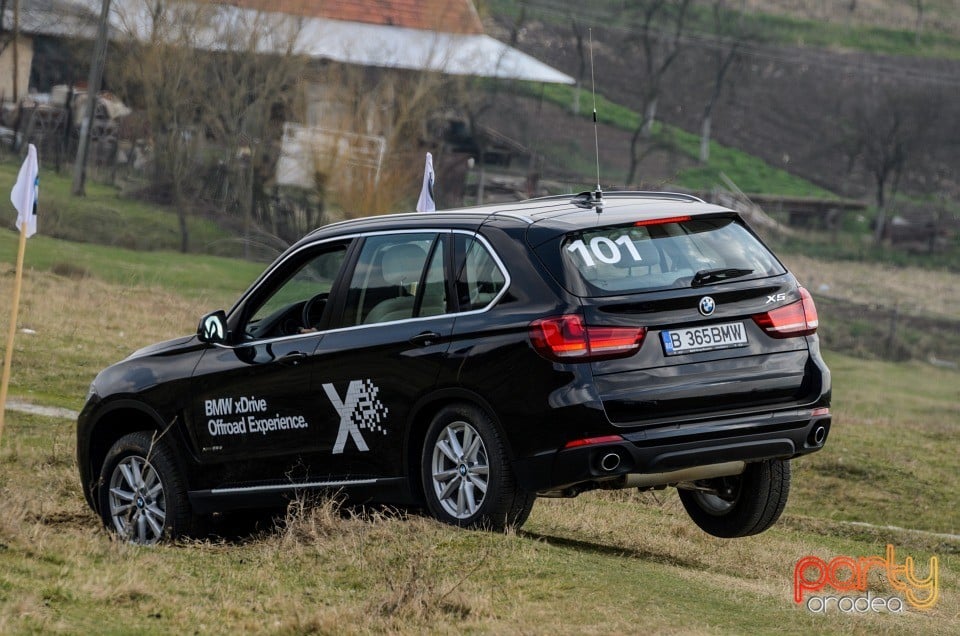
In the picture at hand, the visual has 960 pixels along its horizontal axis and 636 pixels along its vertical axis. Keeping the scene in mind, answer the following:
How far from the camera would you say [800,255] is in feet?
172

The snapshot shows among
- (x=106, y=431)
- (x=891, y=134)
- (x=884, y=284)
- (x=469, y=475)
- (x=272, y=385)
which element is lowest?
(x=884, y=284)

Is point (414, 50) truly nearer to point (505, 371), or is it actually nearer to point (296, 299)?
point (296, 299)

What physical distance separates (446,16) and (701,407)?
48012mm

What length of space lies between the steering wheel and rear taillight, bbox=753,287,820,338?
95.5 inches

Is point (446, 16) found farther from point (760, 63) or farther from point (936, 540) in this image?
point (936, 540)

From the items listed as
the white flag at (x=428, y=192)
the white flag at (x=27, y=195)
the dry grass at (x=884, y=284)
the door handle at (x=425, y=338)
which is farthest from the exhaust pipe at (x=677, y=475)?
the dry grass at (x=884, y=284)

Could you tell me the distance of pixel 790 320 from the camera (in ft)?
25.1

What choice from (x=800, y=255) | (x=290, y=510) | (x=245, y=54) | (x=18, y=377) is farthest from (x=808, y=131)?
(x=290, y=510)

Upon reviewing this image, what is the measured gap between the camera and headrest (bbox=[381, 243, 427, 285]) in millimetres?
8016

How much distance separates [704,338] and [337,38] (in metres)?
44.0

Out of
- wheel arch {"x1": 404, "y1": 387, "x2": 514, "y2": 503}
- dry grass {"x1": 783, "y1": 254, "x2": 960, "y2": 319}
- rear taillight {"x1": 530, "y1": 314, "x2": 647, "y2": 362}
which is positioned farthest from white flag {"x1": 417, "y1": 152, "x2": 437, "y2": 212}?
dry grass {"x1": 783, "y1": 254, "x2": 960, "y2": 319}

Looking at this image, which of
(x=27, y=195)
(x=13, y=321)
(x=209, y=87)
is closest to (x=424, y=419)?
(x=13, y=321)

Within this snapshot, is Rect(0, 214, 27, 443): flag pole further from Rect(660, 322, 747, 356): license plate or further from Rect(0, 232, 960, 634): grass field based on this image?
Rect(660, 322, 747, 356): license plate

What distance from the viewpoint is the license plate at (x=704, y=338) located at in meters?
7.28
